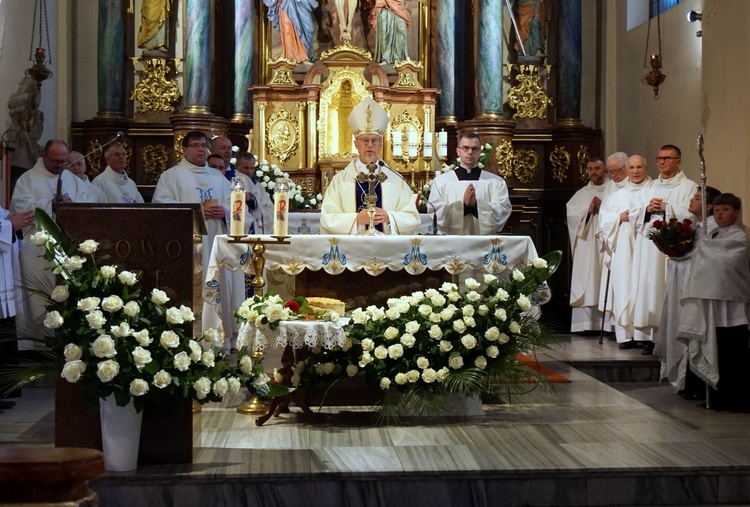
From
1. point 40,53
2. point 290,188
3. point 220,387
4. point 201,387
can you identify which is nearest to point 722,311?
point 220,387

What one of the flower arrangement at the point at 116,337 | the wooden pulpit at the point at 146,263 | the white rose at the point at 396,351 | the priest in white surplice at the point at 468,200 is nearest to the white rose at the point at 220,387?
the flower arrangement at the point at 116,337

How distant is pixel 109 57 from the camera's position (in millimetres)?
12812

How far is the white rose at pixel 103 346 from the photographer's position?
5.18 metres

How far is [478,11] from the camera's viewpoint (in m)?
12.8

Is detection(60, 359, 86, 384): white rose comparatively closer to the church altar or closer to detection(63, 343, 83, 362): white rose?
detection(63, 343, 83, 362): white rose

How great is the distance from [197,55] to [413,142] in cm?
261

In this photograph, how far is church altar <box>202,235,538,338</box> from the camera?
23.9ft

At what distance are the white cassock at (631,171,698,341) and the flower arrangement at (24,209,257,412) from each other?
228 inches

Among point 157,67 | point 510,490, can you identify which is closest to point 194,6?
point 157,67

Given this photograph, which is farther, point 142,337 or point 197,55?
point 197,55

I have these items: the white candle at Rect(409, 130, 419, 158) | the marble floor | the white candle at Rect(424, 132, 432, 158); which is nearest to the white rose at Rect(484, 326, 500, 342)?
the marble floor

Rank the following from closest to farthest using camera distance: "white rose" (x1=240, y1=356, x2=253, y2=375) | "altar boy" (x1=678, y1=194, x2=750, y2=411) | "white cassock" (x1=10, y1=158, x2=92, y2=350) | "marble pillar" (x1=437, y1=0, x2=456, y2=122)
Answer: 1. "white rose" (x1=240, y1=356, x2=253, y2=375)
2. "altar boy" (x1=678, y1=194, x2=750, y2=411)
3. "white cassock" (x1=10, y1=158, x2=92, y2=350)
4. "marble pillar" (x1=437, y1=0, x2=456, y2=122)

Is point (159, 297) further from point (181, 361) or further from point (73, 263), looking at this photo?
point (73, 263)

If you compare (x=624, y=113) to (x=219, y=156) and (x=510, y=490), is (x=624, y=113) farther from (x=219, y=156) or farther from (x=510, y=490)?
(x=510, y=490)
